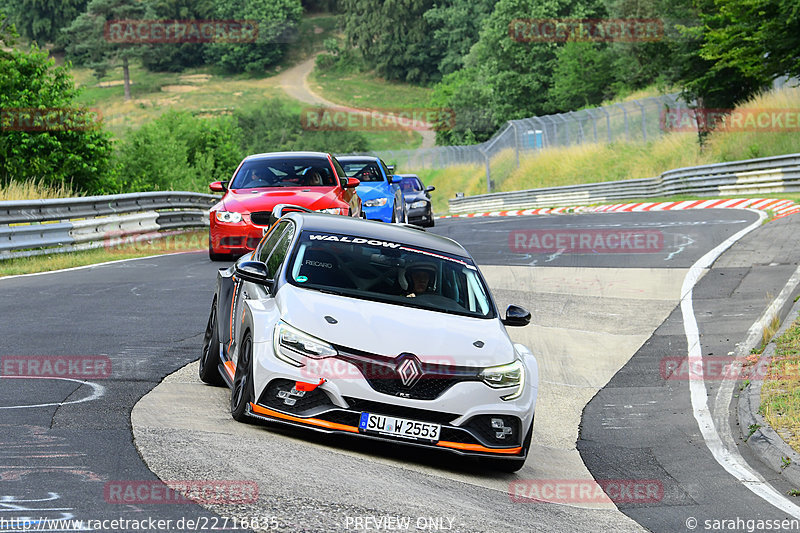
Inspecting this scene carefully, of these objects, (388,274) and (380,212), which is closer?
(388,274)

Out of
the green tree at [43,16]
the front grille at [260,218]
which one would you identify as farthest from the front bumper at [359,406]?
the green tree at [43,16]

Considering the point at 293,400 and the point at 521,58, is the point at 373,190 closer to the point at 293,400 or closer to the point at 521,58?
the point at 293,400

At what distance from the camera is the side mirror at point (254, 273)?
7.92 meters

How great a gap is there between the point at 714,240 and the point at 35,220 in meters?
12.3

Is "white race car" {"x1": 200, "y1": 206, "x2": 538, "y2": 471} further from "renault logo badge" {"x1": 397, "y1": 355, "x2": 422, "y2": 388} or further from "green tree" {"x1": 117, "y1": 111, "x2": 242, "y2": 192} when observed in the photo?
"green tree" {"x1": 117, "y1": 111, "x2": 242, "y2": 192}

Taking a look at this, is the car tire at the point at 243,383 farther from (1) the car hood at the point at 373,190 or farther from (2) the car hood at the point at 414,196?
(2) the car hood at the point at 414,196

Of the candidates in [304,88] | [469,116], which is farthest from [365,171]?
[304,88]

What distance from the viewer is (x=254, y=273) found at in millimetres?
7914

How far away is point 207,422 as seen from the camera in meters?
7.41

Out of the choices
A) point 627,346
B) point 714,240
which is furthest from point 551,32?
point 627,346

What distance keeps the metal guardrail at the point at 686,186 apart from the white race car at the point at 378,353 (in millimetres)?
25482

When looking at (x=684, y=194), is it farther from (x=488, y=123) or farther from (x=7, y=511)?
(x=488, y=123)

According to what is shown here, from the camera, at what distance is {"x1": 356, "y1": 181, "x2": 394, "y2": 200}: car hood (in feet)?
Answer: 73.7

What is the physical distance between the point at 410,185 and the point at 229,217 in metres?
13.4
